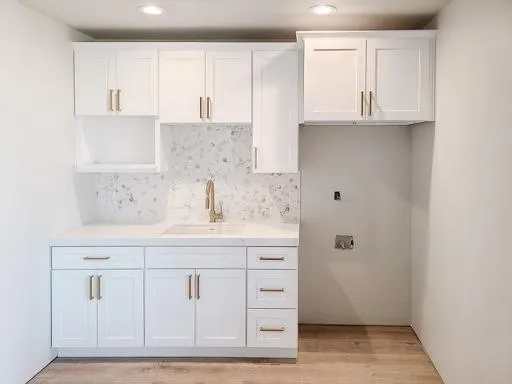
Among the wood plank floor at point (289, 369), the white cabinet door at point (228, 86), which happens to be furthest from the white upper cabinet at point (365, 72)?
the wood plank floor at point (289, 369)

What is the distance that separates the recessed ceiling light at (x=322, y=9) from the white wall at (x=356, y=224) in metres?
1.05

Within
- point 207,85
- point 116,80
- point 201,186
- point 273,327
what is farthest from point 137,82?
point 273,327

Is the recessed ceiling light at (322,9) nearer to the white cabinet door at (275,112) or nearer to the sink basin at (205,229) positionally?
the white cabinet door at (275,112)

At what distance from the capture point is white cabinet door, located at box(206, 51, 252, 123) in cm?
368

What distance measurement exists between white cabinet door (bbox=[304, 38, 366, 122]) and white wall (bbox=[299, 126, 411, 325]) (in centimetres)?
62

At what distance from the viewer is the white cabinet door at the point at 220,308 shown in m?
3.42

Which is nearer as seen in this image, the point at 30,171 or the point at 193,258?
the point at 30,171

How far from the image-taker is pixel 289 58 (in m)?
3.67

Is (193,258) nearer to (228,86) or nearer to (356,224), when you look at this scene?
(228,86)

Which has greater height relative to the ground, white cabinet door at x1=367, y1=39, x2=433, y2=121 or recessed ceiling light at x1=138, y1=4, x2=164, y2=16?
recessed ceiling light at x1=138, y1=4, x2=164, y2=16

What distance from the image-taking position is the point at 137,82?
146 inches

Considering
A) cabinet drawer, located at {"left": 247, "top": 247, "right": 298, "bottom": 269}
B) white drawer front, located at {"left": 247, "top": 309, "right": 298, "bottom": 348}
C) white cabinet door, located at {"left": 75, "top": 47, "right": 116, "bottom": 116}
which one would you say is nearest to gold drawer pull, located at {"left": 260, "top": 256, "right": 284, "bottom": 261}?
cabinet drawer, located at {"left": 247, "top": 247, "right": 298, "bottom": 269}

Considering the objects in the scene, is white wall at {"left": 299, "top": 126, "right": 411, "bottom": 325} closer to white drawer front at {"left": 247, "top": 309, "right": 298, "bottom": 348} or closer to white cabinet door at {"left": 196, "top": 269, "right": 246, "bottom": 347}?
white drawer front at {"left": 247, "top": 309, "right": 298, "bottom": 348}

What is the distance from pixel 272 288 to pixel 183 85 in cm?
156
